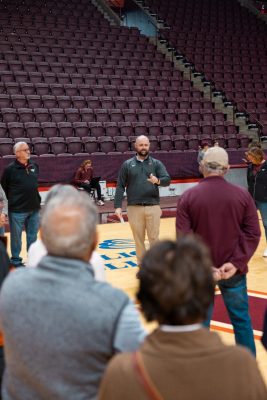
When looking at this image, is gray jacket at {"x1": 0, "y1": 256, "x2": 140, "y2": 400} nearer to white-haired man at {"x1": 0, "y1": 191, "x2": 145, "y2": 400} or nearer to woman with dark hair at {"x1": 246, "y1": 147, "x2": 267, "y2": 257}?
white-haired man at {"x1": 0, "y1": 191, "x2": 145, "y2": 400}

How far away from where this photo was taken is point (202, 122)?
15891 mm

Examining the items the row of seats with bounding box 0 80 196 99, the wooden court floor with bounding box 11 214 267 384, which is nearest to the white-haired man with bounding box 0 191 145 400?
the wooden court floor with bounding box 11 214 267 384

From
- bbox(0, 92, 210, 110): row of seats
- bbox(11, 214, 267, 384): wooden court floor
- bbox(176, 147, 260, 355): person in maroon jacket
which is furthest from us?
bbox(0, 92, 210, 110): row of seats

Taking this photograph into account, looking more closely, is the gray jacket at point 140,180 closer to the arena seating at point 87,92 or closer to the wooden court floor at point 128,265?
the wooden court floor at point 128,265

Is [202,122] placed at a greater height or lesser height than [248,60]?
lesser

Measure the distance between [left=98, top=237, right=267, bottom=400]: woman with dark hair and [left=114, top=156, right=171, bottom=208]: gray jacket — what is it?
4745mm

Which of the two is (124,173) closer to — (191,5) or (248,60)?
(248,60)

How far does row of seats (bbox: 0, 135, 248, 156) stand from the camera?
41.3 ft

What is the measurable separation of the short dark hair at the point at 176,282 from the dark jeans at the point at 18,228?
18.3 feet

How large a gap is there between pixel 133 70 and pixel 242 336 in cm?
1449

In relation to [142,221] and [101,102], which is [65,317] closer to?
[142,221]

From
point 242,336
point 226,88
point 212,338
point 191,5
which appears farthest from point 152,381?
point 191,5

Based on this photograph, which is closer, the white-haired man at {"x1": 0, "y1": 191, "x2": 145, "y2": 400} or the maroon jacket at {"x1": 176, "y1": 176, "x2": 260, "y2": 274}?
the white-haired man at {"x1": 0, "y1": 191, "x2": 145, "y2": 400}

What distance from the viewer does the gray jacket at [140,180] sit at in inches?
246
